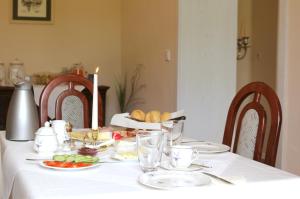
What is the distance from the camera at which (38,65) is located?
16.4 ft

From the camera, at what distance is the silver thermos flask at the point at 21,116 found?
177 centimetres

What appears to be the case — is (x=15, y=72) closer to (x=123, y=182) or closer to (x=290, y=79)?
(x=290, y=79)

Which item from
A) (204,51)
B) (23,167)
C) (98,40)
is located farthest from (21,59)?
(23,167)

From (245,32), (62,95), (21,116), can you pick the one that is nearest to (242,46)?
(245,32)

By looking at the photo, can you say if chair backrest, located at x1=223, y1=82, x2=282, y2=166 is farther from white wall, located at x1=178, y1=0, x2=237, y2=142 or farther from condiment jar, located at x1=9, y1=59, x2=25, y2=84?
condiment jar, located at x1=9, y1=59, x2=25, y2=84

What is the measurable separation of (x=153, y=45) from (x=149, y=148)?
306 cm

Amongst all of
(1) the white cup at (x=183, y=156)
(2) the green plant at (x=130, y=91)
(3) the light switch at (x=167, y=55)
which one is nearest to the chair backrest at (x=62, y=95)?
(1) the white cup at (x=183, y=156)

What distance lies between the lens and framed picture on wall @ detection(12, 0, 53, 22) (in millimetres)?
4844

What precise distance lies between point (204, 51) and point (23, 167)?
2.64 meters

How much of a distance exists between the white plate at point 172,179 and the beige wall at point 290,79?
198cm

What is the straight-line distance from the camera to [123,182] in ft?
3.81

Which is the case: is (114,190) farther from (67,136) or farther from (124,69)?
(124,69)

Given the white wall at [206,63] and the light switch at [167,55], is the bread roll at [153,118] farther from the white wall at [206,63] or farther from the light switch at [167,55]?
the light switch at [167,55]

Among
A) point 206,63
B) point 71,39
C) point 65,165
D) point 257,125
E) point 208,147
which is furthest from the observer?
point 71,39
